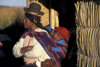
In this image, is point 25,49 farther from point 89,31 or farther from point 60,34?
point 89,31

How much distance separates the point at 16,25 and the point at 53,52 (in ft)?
22.8

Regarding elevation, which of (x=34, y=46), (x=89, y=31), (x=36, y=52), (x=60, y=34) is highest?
(x=89, y=31)

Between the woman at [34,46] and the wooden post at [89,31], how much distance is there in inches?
27.6

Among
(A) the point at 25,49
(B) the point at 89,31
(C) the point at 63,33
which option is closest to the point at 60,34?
(C) the point at 63,33

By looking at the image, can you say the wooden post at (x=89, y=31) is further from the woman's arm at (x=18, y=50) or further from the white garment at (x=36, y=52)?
the woman's arm at (x=18, y=50)

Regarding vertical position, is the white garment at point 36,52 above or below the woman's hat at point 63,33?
below

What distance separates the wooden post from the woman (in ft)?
2.30

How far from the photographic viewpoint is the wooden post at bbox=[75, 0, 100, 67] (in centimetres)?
265

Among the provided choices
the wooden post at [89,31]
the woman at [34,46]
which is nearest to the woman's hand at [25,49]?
the woman at [34,46]

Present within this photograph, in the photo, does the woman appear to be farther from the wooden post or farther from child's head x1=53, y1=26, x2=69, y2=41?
the wooden post

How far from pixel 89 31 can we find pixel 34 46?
42.4 inches

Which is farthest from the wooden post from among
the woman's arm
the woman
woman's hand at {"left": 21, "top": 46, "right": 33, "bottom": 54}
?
the woman's arm

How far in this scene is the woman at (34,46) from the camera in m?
3.11

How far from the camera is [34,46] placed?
3109mm
